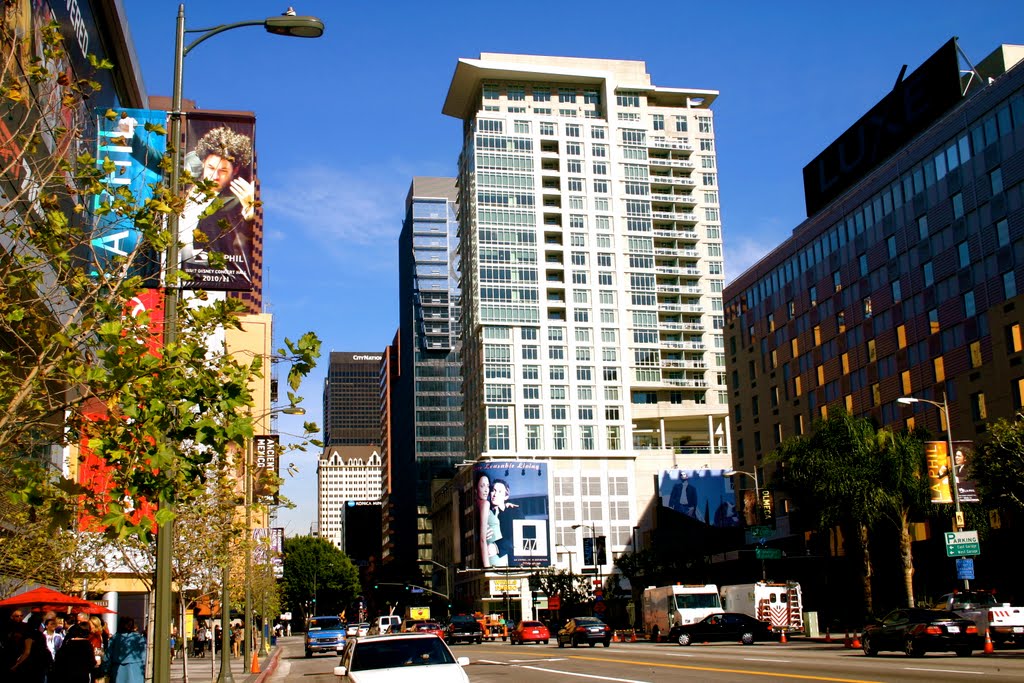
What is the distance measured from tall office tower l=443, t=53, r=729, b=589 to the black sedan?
302 ft

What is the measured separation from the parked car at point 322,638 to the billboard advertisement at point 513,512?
59609 mm

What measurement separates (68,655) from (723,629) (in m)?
36.4

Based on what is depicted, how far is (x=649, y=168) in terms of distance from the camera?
446 feet


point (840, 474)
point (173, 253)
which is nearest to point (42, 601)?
point (173, 253)

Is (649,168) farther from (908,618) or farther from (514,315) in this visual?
(908,618)

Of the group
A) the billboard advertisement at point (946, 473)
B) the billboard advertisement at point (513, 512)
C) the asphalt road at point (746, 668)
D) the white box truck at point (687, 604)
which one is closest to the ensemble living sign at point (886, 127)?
the billboard advertisement at point (946, 473)

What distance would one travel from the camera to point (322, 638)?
6050 cm

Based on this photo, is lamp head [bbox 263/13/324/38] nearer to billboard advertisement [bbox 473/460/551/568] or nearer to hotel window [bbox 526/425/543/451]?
billboard advertisement [bbox 473/460/551/568]

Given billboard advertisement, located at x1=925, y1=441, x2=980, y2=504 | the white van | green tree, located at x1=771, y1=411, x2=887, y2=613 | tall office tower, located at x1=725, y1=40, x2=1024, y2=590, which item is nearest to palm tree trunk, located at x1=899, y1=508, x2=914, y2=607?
green tree, located at x1=771, y1=411, x2=887, y2=613

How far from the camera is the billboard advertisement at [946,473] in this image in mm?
37562

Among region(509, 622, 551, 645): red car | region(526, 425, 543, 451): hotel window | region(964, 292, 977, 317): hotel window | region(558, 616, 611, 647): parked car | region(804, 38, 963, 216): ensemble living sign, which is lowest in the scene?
region(509, 622, 551, 645): red car

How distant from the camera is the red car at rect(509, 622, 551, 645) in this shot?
65.1 m

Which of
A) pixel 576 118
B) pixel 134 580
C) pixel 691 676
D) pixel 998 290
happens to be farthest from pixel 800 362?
pixel 691 676

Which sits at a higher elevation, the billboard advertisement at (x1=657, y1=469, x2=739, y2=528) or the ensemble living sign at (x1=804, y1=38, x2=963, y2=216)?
the ensemble living sign at (x1=804, y1=38, x2=963, y2=216)
